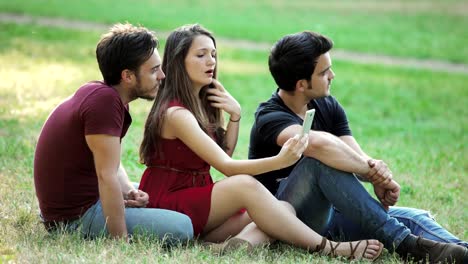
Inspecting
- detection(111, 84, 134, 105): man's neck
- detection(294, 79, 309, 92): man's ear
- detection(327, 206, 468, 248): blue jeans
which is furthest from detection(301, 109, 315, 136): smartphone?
detection(111, 84, 134, 105): man's neck

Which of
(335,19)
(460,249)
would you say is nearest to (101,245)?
(460,249)

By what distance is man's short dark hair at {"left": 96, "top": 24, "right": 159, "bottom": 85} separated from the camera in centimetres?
495

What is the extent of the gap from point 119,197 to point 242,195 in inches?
27.6

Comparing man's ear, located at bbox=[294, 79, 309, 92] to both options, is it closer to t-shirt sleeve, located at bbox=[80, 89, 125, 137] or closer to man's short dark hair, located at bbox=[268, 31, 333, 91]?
man's short dark hair, located at bbox=[268, 31, 333, 91]

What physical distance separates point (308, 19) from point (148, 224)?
21.2 metres

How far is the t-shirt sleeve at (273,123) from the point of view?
527 centimetres

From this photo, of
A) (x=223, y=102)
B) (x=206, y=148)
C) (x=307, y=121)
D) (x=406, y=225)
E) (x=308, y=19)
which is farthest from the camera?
(x=308, y=19)

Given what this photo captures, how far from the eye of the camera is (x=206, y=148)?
500cm

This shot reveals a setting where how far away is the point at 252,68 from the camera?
16.1 meters

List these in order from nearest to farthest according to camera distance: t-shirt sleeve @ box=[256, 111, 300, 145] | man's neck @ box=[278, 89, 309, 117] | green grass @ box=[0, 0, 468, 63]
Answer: t-shirt sleeve @ box=[256, 111, 300, 145]
man's neck @ box=[278, 89, 309, 117]
green grass @ box=[0, 0, 468, 63]

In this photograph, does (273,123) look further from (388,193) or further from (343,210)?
(388,193)

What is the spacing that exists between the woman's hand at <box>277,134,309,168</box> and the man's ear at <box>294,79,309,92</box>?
2.28 ft

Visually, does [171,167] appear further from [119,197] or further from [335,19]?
[335,19]

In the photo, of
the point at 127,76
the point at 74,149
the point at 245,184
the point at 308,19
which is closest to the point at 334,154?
the point at 245,184
